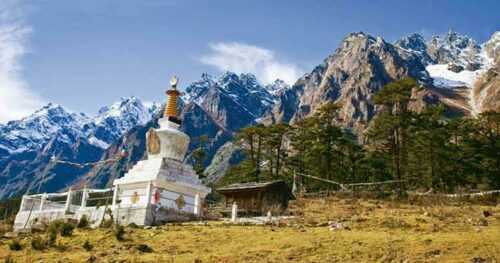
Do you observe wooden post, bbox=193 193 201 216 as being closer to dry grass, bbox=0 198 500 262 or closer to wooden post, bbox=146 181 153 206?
wooden post, bbox=146 181 153 206

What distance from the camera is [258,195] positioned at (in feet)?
141

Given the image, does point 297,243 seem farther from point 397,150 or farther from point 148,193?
point 397,150

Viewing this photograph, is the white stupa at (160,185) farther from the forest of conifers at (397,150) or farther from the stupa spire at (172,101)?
the forest of conifers at (397,150)

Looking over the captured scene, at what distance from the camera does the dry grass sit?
18.9 meters

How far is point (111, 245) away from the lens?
76.5 ft

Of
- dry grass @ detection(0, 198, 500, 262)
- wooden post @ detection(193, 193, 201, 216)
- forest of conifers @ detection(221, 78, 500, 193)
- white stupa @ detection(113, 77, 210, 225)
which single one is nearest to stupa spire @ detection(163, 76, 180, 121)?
white stupa @ detection(113, 77, 210, 225)

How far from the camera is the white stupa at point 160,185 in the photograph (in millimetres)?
30438

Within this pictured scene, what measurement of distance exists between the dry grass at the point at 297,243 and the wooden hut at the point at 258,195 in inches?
561

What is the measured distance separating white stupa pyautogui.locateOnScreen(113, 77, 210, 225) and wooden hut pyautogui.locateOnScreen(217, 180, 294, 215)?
687 cm

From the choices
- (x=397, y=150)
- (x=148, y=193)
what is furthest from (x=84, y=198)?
(x=397, y=150)

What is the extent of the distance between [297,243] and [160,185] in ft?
47.1

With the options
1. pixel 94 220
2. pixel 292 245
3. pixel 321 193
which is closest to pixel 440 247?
pixel 292 245

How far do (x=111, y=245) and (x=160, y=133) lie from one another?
48.2 ft

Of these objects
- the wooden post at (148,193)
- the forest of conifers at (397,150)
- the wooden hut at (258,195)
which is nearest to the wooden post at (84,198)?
the wooden post at (148,193)
